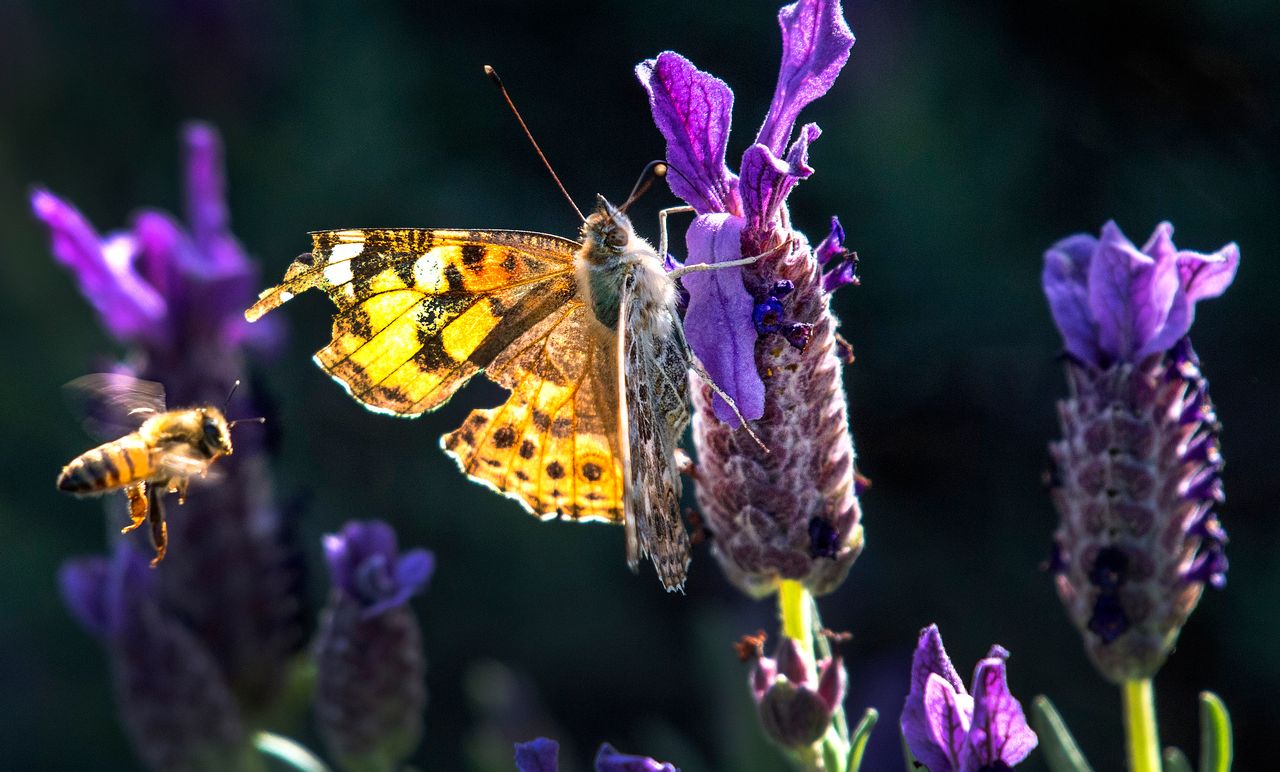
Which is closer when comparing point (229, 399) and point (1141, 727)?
point (1141, 727)

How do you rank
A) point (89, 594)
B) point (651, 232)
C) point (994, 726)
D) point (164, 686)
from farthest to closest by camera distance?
point (651, 232) < point (89, 594) < point (164, 686) < point (994, 726)

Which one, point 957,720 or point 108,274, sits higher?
point 108,274

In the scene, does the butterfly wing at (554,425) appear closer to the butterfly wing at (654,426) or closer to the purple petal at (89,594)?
the butterfly wing at (654,426)

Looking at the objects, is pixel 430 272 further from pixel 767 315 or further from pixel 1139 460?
pixel 1139 460

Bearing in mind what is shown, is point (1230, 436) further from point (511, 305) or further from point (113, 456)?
point (113, 456)

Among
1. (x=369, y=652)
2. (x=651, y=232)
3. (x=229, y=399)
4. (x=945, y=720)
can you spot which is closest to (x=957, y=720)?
(x=945, y=720)

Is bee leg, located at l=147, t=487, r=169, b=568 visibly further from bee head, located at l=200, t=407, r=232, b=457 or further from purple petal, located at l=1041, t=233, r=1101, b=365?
purple petal, located at l=1041, t=233, r=1101, b=365

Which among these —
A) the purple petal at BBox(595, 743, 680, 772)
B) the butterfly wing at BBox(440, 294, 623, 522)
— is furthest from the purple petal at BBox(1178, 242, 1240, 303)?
the purple petal at BBox(595, 743, 680, 772)

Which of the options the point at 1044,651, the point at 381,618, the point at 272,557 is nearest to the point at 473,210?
the point at 272,557
